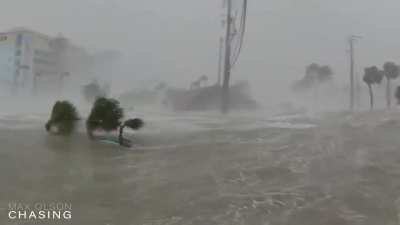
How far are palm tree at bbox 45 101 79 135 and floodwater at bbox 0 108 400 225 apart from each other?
0.24 meters

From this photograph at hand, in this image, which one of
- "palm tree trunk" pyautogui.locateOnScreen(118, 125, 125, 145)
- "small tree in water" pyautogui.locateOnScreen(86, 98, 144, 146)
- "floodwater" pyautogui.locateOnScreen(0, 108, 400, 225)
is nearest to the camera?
"floodwater" pyautogui.locateOnScreen(0, 108, 400, 225)

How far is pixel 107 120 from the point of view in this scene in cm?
866

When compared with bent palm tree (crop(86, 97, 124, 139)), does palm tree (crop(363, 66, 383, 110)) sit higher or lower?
higher

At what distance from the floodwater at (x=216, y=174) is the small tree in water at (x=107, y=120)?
13.4 inches

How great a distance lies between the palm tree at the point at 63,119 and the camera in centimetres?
904

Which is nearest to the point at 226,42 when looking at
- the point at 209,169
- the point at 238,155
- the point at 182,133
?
the point at 182,133

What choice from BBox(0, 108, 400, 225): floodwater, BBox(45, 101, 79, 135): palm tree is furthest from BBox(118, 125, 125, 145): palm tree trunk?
BBox(45, 101, 79, 135): palm tree

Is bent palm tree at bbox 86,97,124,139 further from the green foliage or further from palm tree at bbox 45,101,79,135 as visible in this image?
palm tree at bbox 45,101,79,135

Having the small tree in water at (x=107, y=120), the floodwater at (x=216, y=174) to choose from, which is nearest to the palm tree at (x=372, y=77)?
the floodwater at (x=216, y=174)

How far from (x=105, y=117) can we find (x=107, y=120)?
76mm

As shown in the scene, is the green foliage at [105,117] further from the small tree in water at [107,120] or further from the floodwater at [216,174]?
the floodwater at [216,174]

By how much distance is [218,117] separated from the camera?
11.0m

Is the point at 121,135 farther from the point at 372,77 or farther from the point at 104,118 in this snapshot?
the point at 372,77

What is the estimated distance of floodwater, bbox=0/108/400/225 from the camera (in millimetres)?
4469
